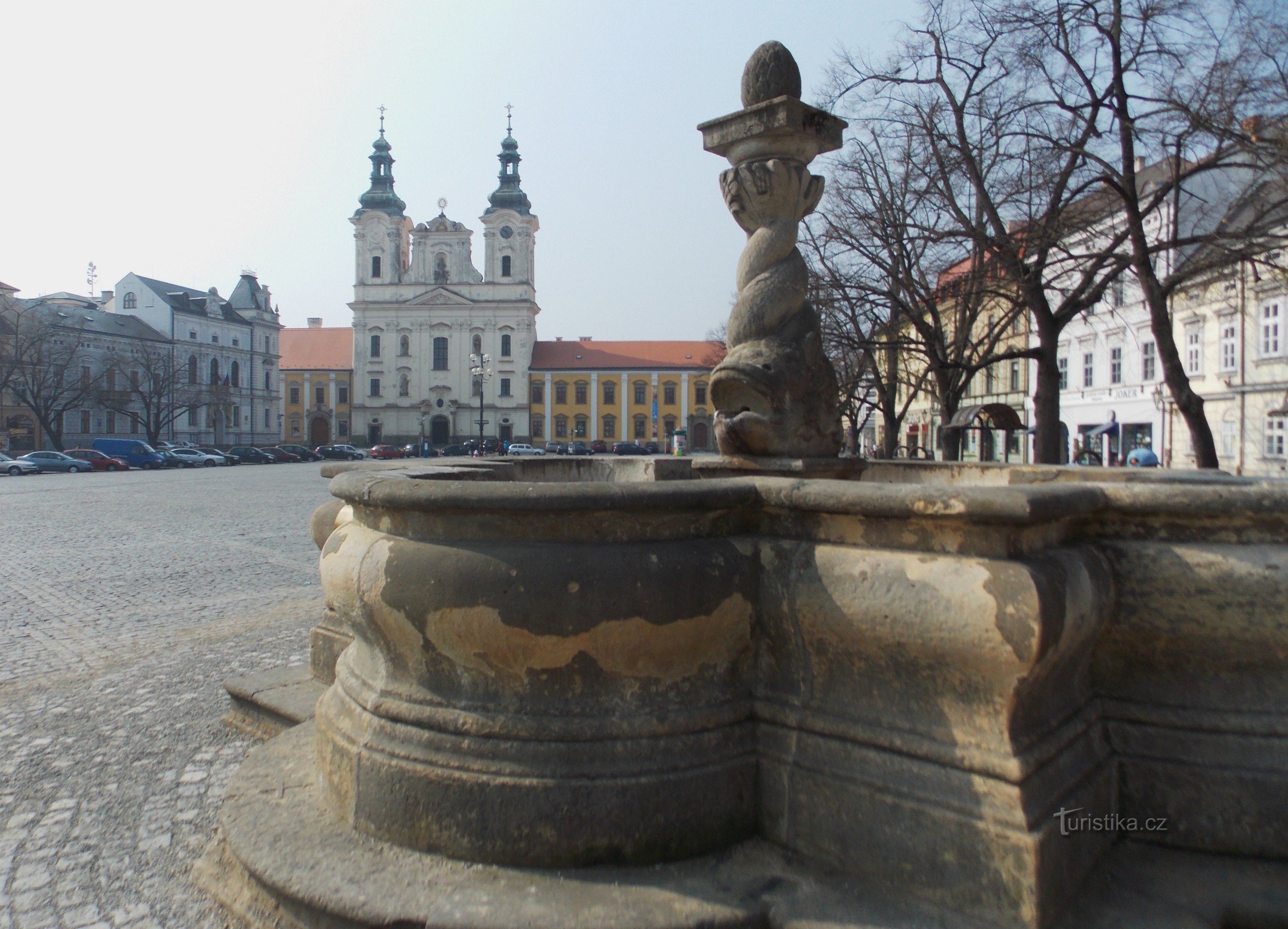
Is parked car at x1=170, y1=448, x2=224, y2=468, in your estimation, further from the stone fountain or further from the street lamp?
the stone fountain

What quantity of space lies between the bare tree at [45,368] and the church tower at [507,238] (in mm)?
34906

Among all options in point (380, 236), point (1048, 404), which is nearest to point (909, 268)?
point (1048, 404)

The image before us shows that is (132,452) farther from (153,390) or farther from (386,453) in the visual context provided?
(386,453)

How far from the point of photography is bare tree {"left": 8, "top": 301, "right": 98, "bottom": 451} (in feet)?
140

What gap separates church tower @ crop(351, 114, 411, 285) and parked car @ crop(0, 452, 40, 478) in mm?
44553

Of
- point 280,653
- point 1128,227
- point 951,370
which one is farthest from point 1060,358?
point 280,653

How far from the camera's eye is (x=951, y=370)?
22109mm

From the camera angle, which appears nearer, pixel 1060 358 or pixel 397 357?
pixel 1060 358

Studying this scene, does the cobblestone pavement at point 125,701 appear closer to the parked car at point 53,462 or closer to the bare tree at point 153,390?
the parked car at point 53,462

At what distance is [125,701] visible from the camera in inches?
192

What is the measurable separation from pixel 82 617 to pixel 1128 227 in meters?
13.9

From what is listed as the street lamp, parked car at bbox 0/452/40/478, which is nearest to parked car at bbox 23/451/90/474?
parked car at bbox 0/452/40/478

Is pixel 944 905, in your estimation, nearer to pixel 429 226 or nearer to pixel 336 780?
pixel 336 780

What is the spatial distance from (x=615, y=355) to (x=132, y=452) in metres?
46.1
